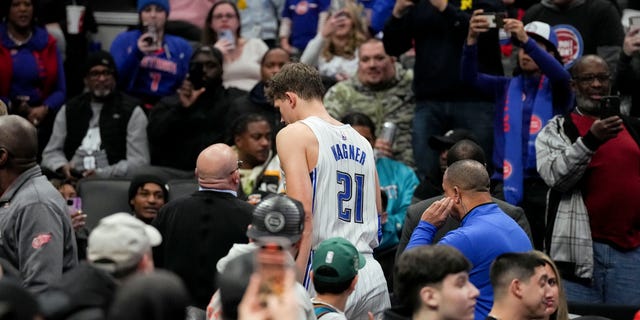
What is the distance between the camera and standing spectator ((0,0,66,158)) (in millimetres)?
12641

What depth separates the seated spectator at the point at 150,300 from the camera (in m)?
4.46

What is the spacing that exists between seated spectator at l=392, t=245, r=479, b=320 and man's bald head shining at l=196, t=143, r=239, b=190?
6.90 ft

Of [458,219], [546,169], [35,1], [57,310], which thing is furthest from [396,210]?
[57,310]

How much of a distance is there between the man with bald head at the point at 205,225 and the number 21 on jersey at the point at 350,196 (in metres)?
0.61

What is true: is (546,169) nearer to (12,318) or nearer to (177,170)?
(177,170)

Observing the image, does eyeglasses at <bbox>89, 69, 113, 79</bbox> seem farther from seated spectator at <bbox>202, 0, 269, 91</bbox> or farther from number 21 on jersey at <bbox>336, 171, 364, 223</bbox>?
number 21 on jersey at <bbox>336, 171, 364, 223</bbox>

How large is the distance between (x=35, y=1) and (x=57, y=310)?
837 cm

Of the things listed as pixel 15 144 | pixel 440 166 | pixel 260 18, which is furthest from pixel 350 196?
pixel 260 18

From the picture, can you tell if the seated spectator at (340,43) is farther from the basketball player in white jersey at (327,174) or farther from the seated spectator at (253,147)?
the basketball player in white jersey at (327,174)

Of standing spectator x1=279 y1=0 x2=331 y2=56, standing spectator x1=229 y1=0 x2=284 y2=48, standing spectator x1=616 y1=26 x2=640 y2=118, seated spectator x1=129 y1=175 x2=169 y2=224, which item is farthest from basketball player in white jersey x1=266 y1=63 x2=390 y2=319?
standing spectator x1=229 y1=0 x2=284 y2=48

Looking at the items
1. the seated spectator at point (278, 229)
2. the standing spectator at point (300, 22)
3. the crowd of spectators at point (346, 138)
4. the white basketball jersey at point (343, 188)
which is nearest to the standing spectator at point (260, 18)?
the crowd of spectators at point (346, 138)

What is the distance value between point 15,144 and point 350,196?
2.03 metres

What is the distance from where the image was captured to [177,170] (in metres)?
11.9

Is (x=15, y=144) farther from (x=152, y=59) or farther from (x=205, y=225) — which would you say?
(x=152, y=59)
